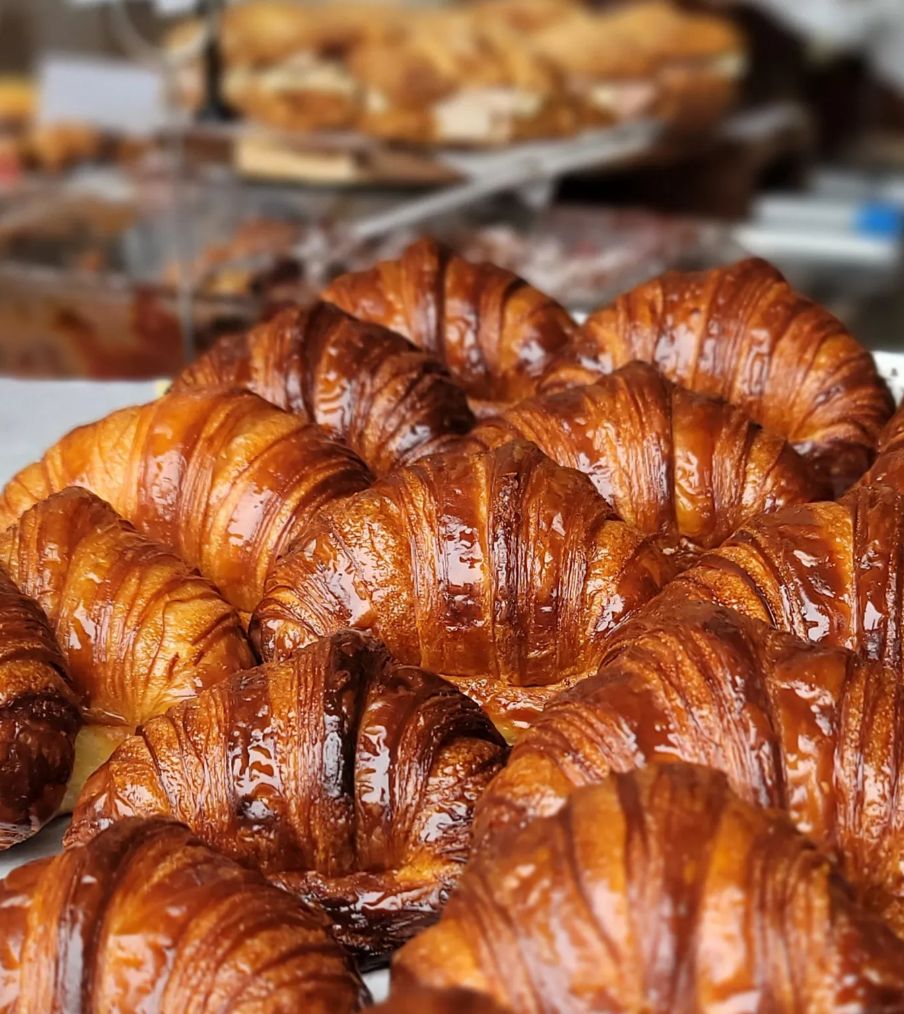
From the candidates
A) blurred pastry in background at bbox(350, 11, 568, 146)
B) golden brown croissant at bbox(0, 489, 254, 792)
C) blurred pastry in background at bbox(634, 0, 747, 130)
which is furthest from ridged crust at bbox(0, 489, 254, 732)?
blurred pastry in background at bbox(634, 0, 747, 130)

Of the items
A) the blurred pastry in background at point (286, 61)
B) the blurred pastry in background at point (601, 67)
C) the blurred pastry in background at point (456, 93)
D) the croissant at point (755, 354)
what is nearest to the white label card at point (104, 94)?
the blurred pastry in background at point (286, 61)

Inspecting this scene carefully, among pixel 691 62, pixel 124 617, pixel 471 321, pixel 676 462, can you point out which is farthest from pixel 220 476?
pixel 691 62

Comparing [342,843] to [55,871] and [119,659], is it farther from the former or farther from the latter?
[119,659]

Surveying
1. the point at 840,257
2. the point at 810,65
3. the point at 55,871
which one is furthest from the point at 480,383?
the point at 810,65

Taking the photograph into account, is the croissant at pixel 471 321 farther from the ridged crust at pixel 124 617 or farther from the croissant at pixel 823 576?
the croissant at pixel 823 576

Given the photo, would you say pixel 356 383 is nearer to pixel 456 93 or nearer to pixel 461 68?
pixel 456 93

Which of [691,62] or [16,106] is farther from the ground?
[16,106]
